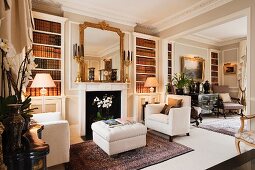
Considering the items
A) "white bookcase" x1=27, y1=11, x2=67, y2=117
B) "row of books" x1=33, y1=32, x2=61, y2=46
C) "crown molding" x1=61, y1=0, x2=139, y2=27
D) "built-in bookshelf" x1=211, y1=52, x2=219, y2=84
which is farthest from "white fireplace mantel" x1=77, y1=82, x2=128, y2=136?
"built-in bookshelf" x1=211, y1=52, x2=219, y2=84

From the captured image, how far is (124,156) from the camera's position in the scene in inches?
105

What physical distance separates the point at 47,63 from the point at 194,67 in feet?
16.3

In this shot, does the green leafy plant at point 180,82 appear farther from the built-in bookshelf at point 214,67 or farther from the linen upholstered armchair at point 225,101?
the built-in bookshelf at point 214,67

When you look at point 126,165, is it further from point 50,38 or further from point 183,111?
point 50,38

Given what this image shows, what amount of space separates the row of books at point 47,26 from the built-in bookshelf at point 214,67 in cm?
592

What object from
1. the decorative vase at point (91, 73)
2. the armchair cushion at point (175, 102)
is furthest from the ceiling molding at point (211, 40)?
the decorative vase at point (91, 73)

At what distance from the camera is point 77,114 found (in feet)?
12.6

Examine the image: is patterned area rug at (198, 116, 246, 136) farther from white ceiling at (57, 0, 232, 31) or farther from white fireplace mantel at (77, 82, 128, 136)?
white ceiling at (57, 0, 232, 31)

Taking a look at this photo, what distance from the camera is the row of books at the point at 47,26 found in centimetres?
341

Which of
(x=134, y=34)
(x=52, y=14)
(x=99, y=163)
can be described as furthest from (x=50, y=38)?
(x=99, y=163)

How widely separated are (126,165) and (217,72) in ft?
20.2

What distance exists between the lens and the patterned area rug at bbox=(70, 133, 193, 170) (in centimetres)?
237

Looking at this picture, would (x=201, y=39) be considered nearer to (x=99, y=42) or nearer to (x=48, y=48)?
(x=99, y=42)

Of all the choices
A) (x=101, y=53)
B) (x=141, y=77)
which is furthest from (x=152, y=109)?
(x=101, y=53)
